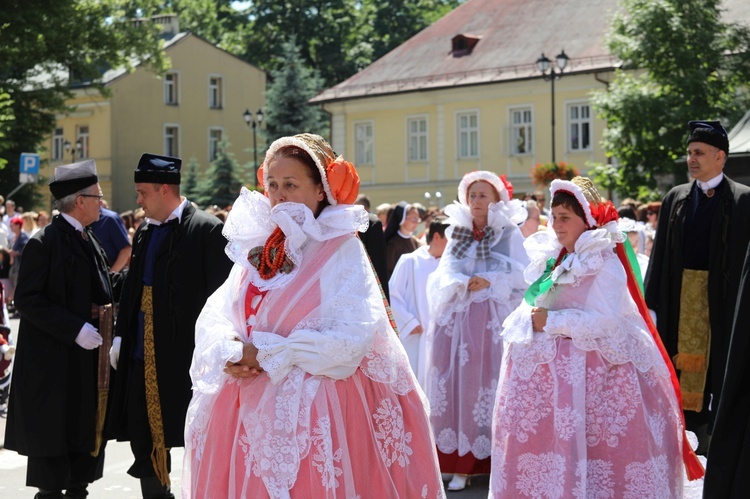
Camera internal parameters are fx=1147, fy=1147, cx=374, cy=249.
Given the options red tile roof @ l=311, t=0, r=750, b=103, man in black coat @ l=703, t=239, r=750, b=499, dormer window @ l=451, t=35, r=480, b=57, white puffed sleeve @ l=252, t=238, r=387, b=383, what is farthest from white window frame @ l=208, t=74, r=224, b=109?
man in black coat @ l=703, t=239, r=750, b=499

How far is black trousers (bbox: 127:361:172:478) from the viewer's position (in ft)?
19.7

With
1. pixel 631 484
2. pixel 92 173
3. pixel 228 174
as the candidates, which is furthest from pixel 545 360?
pixel 228 174

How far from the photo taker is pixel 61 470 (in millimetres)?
6227

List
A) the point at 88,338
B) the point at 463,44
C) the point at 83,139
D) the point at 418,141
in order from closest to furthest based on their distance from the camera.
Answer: the point at 88,338, the point at 463,44, the point at 418,141, the point at 83,139

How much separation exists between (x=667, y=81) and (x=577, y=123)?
35.5ft

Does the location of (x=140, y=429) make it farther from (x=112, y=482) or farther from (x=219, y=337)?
(x=112, y=482)

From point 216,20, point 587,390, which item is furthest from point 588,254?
point 216,20

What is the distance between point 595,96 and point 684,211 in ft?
63.0

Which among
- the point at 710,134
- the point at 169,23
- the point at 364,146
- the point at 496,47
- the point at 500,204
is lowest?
the point at 500,204

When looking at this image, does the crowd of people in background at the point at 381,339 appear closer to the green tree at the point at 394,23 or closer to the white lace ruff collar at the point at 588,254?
the white lace ruff collar at the point at 588,254

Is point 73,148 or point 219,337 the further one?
point 73,148

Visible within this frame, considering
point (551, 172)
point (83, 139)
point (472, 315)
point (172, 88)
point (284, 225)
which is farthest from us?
point (172, 88)

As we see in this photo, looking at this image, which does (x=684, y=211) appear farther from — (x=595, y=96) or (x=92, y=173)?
(x=595, y=96)

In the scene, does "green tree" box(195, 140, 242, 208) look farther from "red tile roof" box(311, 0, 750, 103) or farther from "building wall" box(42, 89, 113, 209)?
"building wall" box(42, 89, 113, 209)
